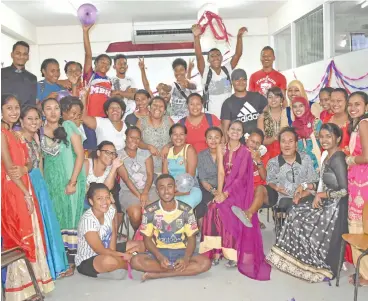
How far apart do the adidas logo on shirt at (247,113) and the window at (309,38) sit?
3.41 meters

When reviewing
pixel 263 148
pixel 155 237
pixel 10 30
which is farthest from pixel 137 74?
pixel 155 237

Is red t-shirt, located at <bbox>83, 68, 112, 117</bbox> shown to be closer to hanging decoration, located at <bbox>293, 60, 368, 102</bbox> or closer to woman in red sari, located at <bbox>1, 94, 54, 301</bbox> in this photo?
woman in red sari, located at <bbox>1, 94, 54, 301</bbox>

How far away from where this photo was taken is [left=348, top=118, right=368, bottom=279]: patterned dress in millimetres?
2977

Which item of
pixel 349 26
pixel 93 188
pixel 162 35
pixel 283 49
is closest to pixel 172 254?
pixel 93 188

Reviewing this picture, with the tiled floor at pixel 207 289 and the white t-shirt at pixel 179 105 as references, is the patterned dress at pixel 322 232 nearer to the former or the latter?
the tiled floor at pixel 207 289

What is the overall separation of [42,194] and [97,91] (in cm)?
163

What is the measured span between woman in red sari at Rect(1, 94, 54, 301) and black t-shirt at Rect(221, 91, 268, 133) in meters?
1.99

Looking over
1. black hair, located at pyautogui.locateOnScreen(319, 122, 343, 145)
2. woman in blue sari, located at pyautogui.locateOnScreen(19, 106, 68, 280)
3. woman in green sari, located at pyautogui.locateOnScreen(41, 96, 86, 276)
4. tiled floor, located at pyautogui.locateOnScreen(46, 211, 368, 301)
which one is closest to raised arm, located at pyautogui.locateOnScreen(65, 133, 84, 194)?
woman in green sari, located at pyautogui.locateOnScreen(41, 96, 86, 276)

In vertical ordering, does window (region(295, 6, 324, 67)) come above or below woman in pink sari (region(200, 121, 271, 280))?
above

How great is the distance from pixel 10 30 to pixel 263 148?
619 cm

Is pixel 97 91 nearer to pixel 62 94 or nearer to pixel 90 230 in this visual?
pixel 62 94

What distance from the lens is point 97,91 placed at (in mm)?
4297

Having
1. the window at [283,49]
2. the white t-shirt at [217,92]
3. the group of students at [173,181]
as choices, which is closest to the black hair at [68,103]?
the group of students at [173,181]

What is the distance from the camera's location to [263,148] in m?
3.88
